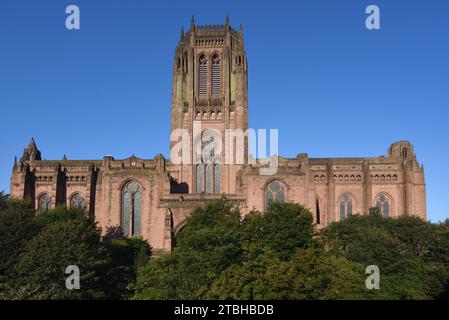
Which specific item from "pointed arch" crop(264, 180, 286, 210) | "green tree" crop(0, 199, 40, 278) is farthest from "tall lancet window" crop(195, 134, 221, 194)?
"green tree" crop(0, 199, 40, 278)

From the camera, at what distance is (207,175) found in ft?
224

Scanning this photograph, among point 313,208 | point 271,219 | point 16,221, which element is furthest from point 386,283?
point 16,221

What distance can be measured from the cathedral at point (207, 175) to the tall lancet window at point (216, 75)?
0.12m

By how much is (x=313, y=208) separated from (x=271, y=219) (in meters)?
15.5

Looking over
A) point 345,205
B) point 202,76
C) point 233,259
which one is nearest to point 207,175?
point 202,76

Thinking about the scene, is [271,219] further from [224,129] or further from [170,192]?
[224,129]

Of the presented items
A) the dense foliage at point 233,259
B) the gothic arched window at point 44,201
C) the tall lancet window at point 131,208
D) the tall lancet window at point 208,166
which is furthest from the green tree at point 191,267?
the gothic arched window at point 44,201

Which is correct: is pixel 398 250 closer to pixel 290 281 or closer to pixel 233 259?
pixel 233 259

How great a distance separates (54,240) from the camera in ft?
132

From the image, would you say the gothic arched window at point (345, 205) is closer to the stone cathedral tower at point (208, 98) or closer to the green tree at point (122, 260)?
the stone cathedral tower at point (208, 98)

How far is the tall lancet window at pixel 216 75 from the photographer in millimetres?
71438

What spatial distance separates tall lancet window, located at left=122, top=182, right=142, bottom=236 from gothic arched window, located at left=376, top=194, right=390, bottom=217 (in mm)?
27397

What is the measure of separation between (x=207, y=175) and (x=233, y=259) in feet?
108
